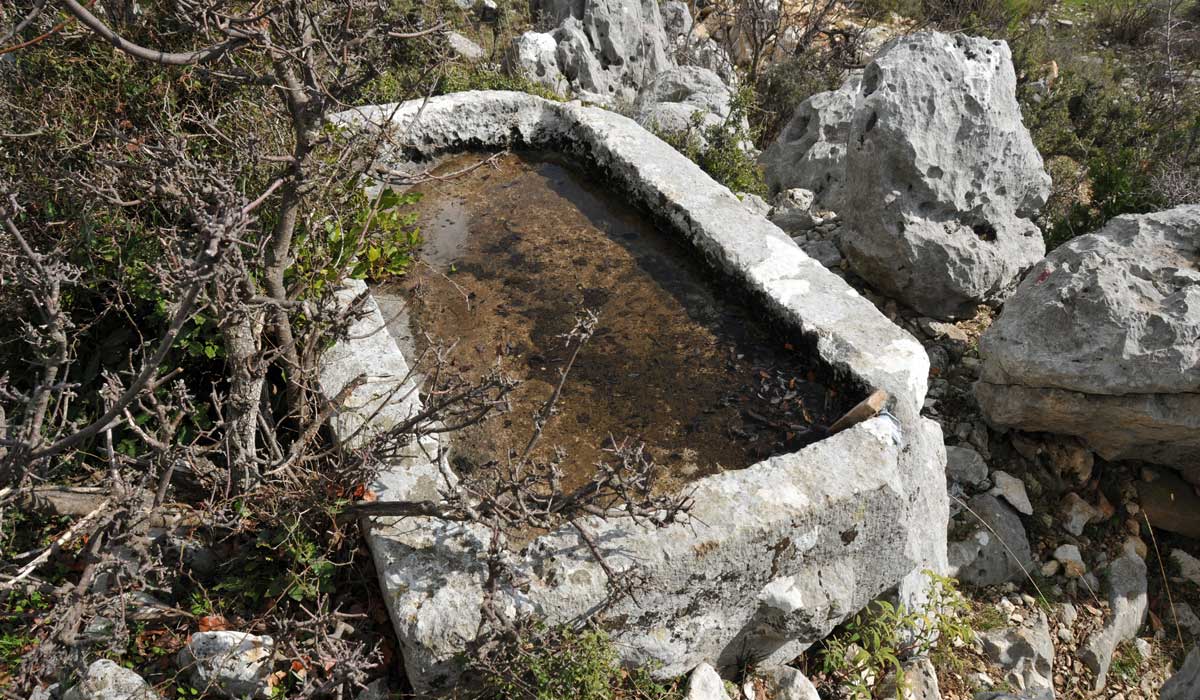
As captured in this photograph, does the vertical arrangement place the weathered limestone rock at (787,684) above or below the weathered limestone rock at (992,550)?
above

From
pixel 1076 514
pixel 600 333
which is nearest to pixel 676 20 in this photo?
pixel 600 333

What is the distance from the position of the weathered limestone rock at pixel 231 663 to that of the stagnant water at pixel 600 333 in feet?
3.30

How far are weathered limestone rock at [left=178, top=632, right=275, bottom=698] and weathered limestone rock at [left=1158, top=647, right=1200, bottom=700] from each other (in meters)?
3.00

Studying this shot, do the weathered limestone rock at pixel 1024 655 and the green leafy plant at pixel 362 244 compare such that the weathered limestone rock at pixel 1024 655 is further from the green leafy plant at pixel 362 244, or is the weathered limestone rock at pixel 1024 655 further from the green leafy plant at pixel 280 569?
the green leafy plant at pixel 362 244

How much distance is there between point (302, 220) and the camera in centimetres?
361

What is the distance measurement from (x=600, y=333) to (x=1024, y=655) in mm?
2400

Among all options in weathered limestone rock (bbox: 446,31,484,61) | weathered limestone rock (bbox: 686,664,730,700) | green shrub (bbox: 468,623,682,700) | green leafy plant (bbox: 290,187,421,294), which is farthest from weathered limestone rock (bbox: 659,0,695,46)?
green shrub (bbox: 468,623,682,700)

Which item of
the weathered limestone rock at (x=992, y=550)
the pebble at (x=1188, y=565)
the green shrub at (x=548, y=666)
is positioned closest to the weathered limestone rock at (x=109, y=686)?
the green shrub at (x=548, y=666)

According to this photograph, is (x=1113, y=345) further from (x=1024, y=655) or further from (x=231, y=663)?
(x=231, y=663)

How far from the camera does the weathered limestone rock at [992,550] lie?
3.77m

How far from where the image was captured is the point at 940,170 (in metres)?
4.39

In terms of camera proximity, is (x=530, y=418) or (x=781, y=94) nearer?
(x=530, y=418)

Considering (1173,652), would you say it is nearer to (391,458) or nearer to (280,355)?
(391,458)

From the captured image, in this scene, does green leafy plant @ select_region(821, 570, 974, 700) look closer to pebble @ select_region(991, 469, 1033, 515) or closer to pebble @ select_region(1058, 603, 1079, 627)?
pebble @ select_region(1058, 603, 1079, 627)
